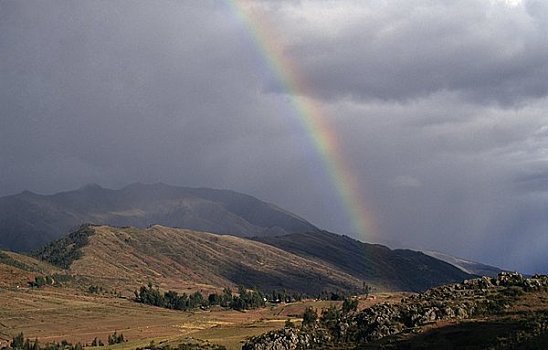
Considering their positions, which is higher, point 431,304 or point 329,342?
point 431,304

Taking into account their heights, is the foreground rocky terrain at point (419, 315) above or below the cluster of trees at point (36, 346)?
above

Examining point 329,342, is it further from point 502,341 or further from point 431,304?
point 502,341

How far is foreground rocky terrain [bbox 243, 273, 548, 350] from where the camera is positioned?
6494 cm

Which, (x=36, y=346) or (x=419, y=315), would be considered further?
(x=36, y=346)

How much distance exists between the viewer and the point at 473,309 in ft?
226

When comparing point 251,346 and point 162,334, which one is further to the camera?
point 162,334

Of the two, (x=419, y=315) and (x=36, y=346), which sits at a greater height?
(x=419, y=315)

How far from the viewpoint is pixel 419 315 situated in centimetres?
6956

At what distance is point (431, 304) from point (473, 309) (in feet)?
16.7

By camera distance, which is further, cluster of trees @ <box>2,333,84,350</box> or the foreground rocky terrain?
cluster of trees @ <box>2,333,84,350</box>

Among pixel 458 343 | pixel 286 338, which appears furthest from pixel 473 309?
pixel 286 338

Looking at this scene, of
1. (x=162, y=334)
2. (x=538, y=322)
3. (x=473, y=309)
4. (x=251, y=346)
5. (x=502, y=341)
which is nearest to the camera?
(x=502, y=341)

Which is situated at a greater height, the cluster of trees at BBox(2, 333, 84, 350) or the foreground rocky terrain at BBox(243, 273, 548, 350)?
the foreground rocky terrain at BBox(243, 273, 548, 350)

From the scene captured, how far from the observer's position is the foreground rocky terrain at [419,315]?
6494 cm
